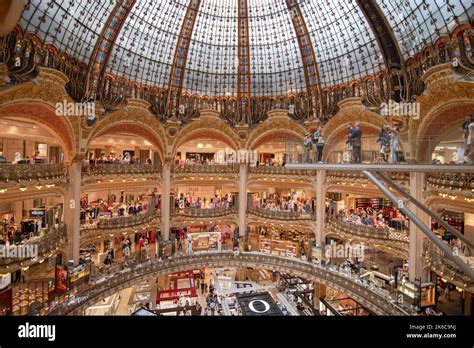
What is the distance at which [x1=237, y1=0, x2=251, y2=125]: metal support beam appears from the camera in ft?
95.4

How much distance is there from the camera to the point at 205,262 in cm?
2903

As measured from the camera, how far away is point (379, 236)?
24.6 metres

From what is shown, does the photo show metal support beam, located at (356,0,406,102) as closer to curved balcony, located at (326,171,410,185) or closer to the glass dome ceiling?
the glass dome ceiling

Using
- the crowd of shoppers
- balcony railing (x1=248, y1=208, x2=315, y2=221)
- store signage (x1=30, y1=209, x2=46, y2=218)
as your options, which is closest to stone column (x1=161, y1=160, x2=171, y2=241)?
balcony railing (x1=248, y1=208, x2=315, y2=221)

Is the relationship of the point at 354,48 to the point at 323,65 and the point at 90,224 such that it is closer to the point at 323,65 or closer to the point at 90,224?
the point at 323,65

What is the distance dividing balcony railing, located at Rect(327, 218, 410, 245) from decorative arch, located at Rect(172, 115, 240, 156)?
1464 cm

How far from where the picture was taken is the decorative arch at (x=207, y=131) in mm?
32059

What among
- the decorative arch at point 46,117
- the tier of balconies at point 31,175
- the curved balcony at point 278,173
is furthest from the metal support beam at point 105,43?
the curved balcony at point 278,173

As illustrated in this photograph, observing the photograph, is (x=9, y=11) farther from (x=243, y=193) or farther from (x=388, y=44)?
(x=243, y=193)

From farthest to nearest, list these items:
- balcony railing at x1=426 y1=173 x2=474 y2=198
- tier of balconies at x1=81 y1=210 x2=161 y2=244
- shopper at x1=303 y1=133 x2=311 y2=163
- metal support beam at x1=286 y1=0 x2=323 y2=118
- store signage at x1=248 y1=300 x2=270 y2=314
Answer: metal support beam at x1=286 y1=0 x2=323 y2=118 < tier of balconies at x1=81 y1=210 x2=161 y2=244 < store signage at x1=248 y1=300 x2=270 y2=314 < balcony railing at x1=426 y1=173 x2=474 y2=198 < shopper at x1=303 y1=133 x2=311 y2=163

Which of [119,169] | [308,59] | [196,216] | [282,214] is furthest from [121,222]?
[308,59]

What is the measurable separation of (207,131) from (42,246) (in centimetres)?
2046

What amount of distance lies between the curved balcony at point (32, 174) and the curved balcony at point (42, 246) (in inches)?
153

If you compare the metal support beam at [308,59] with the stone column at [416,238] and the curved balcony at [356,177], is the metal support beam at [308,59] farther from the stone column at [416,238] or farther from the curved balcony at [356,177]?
the stone column at [416,238]
